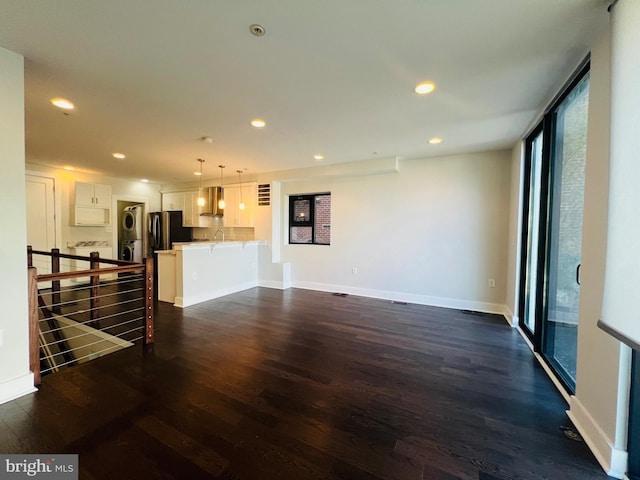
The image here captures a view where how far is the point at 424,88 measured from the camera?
89.8 inches

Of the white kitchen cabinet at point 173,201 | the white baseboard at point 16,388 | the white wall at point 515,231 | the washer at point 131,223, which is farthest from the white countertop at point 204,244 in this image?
the white wall at point 515,231

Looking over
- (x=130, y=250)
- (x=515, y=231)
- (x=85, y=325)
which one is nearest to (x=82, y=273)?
(x=85, y=325)

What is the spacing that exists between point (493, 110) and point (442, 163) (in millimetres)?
1769

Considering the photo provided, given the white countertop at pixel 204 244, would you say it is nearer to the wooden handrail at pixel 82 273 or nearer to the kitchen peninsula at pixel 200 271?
the kitchen peninsula at pixel 200 271

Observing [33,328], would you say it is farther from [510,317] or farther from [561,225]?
[510,317]

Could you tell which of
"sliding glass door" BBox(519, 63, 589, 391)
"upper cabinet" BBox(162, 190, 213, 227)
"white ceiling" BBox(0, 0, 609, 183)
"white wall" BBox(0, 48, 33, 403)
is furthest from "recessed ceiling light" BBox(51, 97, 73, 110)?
"sliding glass door" BBox(519, 63, 589, 391)

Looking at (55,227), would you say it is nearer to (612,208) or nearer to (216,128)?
(216,128)

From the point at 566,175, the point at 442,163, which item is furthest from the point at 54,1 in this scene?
the point at 442,163

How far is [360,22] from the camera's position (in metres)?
1.55

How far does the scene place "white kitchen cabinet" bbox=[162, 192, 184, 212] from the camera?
7141 millimetres

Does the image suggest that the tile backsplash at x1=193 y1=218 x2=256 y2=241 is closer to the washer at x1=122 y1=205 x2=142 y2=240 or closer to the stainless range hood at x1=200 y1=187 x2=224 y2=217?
the stainless range hood at x1=200 y1=187 x2=224 y2=217

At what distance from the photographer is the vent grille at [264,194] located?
5.88 metres

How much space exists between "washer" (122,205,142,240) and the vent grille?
12.5ft

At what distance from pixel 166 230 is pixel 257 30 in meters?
7.02
